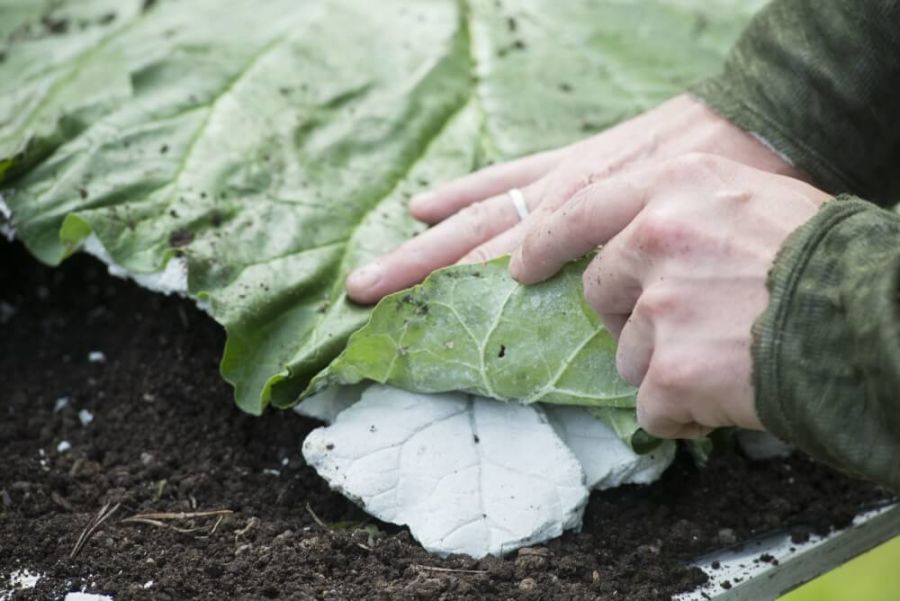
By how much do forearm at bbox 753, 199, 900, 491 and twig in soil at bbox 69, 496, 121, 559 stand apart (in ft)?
3.92

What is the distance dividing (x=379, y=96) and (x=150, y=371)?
0.94 metres

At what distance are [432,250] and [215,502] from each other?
0.69m

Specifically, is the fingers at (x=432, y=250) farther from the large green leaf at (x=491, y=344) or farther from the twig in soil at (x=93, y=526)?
the twig in soil at (x=93, y=526)

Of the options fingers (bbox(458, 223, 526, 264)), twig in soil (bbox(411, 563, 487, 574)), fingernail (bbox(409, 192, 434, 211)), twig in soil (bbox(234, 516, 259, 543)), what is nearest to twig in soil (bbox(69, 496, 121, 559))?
twig in soil (bbox(234, 516, 259, 543))

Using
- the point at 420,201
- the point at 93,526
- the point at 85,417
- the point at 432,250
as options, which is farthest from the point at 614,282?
the point at 85,417

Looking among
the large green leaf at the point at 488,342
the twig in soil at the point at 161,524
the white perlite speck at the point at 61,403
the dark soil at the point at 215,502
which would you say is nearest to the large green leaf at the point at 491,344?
the large green leaf at the point at 488,342

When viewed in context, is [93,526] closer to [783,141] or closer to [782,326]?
[782,326]

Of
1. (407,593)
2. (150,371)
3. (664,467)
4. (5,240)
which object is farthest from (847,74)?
(5,240)

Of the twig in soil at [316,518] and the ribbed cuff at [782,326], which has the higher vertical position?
the ribbed cuff at [782,326]

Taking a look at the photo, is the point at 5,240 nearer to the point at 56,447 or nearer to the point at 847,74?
the point at 56,447

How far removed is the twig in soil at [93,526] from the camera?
82.0 inches

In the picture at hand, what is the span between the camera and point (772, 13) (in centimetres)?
262

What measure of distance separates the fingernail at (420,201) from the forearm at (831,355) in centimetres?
111

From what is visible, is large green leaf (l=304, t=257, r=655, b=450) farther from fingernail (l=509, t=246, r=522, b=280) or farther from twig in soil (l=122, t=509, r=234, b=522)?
twig in soil (l=122, t=509, r=234, b=522)
